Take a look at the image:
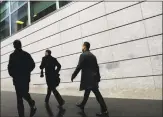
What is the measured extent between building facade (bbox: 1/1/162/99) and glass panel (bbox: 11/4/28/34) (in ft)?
7.94

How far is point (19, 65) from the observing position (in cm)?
536

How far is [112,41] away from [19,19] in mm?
8649

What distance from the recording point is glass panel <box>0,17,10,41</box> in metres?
17.0

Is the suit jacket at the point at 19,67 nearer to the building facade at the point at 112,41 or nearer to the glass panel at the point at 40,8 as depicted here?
the building facade at the point at 112,41

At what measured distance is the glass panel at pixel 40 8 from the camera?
1198 cm

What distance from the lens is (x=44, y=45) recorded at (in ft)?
39.7

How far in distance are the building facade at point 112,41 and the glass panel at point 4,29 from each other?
5.46 meters

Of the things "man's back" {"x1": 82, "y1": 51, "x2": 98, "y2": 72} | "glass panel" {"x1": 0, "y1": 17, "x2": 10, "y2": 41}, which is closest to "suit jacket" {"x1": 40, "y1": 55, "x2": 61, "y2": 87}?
"man's back" {"x1": 82, "y1": 51, "x2": 98, "y2": 72}

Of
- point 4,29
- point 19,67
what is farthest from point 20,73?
Result: point 4,29

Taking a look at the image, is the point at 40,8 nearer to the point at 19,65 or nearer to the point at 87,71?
the point at 19,65

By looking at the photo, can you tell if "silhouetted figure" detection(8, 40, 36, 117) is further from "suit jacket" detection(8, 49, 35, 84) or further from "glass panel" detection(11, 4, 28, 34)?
"glass panel" detection(11, 4, 28, 34)

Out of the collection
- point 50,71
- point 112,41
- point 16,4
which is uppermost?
point 16,4

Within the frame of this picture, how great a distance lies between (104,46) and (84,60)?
3.53 meters

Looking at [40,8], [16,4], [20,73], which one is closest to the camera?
[20,73]
